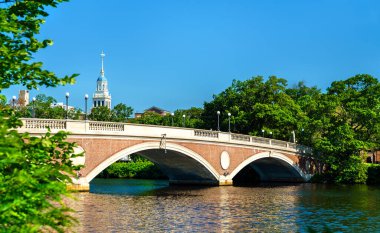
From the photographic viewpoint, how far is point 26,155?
26.3 feet

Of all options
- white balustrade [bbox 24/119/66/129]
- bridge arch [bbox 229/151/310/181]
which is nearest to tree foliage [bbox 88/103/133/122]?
bridge arch [bbox 229/151/310/181]

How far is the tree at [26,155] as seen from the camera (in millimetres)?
6602

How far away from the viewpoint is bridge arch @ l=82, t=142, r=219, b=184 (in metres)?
36.8

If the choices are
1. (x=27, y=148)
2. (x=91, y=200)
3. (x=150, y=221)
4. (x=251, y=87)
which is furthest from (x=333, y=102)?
(x=27, y=148)

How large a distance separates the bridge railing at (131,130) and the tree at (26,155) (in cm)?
2136

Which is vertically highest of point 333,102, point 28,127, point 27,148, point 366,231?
point 333,102

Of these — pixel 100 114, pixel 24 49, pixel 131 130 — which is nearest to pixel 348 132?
pixel 131 130

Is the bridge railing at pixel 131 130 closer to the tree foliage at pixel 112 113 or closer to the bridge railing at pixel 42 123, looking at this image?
the bridge railing at pixel 42 123

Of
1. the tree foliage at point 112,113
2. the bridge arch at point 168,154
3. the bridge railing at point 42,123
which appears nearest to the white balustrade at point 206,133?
the bridge arch at point 168,154

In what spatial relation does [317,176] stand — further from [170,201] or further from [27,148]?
[27,148]

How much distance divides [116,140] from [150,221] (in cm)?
1531

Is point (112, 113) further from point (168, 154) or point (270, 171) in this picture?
point (168, 154)

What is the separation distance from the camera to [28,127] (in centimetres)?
3325

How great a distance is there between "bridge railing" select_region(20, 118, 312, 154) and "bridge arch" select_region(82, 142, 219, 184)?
2.91 ft
